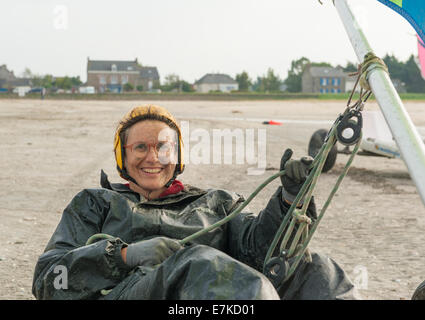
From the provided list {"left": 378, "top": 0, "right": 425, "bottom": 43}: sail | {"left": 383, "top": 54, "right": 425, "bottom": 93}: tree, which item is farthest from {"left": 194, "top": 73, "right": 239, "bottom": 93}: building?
{"left": 378, "top": 0, "right": 425, "bottom": 43}: sail

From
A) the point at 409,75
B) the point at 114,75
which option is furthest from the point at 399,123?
the point at 114,75

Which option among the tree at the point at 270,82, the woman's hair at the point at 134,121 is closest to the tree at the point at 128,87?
the tree at the point at 270,82

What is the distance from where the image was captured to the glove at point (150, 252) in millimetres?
2646

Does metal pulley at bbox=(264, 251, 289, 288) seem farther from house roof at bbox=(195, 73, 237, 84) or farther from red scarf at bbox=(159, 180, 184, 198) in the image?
house roof at bbox=(195, 73, 237, 84)

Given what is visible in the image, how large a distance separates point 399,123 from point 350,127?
11.1 inches

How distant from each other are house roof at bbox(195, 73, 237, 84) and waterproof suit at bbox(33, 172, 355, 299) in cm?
13053

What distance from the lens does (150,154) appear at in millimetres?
3293

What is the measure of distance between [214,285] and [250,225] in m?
1.04

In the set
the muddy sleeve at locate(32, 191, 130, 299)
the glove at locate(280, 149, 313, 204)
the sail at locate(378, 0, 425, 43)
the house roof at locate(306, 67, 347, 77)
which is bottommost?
the muddy sleeve at locate(32, 191, 130, 299)

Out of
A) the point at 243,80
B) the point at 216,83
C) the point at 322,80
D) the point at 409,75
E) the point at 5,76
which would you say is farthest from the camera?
the point at 216,83

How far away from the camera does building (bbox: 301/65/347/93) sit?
121 metres

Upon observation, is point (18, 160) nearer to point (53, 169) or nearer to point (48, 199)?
point (53, 169)

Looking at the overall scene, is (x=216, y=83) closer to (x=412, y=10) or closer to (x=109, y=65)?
(x=109, y=65)
